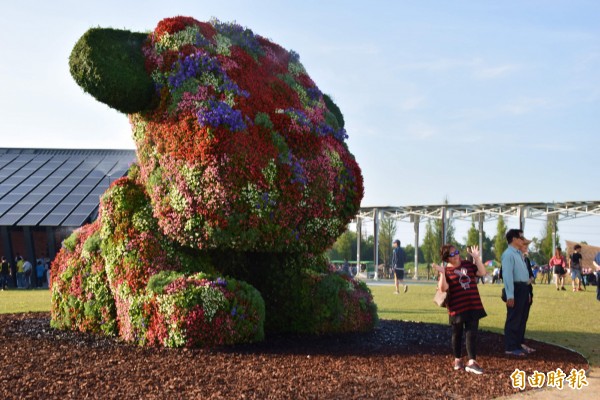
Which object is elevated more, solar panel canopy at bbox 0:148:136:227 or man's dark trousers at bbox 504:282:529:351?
solar panel canopy at bbox 0:148:136:227

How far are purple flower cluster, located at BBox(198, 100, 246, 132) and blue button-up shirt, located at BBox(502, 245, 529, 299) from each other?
12.5 ft

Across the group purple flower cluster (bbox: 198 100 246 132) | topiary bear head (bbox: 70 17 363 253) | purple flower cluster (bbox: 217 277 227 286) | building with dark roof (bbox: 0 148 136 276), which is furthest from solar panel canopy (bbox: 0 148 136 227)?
purple flower cluster (bbox: 217 277 227 286)

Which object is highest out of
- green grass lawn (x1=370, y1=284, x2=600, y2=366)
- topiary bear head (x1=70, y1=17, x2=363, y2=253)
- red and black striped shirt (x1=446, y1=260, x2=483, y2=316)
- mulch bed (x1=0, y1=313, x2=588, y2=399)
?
topiary bear head (x1=70, y1=17, x2=363, y2=253)

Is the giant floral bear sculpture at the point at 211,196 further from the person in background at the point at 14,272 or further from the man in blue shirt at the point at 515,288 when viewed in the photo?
the person in background at the point at 14,272

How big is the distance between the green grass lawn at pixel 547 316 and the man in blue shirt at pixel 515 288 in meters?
0.95

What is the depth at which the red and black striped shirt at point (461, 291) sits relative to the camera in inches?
266

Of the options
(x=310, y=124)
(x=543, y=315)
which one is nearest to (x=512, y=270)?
(x=310, y=124)

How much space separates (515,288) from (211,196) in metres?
4.16

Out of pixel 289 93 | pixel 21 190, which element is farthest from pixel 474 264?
pixel 21 190

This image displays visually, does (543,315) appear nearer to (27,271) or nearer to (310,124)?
(310,124)

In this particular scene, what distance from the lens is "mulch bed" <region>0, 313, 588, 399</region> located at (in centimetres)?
571

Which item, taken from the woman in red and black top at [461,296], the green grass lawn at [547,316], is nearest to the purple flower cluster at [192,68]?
the woman in red and black top at [461,296]

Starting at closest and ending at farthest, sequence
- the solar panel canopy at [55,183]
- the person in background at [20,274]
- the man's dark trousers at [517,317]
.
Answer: the man's dark trousers at [517,317] → the person in background at [20,274] → the solar panel canopy at [55,183]

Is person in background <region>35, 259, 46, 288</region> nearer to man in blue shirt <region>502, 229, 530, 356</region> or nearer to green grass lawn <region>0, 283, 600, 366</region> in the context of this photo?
green grass lawn <region>0, 283, 600, 366</region>
